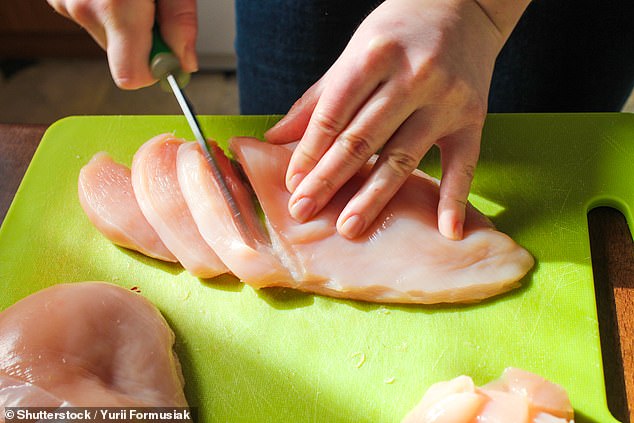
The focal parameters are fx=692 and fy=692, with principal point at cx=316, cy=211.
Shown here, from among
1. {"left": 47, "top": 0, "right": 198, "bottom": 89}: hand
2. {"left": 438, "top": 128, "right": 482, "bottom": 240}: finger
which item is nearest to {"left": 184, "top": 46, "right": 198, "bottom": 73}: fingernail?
{"left": 47, "top": 0, "right": 198, "bottom": 89}: hand

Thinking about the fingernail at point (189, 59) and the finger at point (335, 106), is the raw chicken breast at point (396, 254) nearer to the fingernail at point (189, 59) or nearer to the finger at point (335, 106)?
the finger at point (335, 106)

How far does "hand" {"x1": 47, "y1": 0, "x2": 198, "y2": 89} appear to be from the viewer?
1.49 metres

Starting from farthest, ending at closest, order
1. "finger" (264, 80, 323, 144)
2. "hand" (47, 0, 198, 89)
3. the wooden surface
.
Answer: the wooden surface, "finger" (264, 80, 323, 144), "hand" (47, 0, 198, 89)

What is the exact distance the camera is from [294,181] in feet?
5.50

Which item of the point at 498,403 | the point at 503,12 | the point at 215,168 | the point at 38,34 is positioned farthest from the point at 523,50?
the point at 38,34

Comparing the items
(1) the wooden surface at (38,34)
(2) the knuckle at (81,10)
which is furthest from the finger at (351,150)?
Result: (1) the wooden surface at (38,34)

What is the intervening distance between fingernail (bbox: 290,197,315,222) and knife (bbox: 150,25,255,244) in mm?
127

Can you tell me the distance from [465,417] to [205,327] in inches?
24.8

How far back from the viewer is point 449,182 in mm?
1675

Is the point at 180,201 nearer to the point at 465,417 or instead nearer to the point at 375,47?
the point at 375,47

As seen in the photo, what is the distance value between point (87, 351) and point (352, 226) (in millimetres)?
652

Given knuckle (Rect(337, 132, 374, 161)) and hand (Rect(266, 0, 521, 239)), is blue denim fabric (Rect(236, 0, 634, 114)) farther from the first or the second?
knuckle (Rect(337, 132, 374, 161))

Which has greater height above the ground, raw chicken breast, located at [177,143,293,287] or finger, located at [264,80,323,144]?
finger, located at [264,80,323,144]

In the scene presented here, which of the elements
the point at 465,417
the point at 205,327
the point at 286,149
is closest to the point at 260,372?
the point at 205,327
